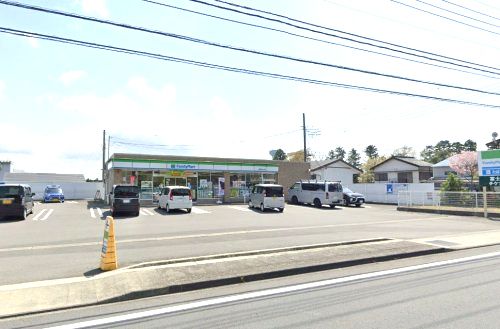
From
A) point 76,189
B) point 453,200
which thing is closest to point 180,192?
point 453,200

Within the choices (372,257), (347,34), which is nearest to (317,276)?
(372,257)

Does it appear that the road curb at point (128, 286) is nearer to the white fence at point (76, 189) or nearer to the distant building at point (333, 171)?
the distant building at point (333, 171)

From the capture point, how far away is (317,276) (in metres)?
8.52

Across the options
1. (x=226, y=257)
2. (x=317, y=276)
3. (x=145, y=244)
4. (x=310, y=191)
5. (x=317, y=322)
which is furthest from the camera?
(x=310, y=191)

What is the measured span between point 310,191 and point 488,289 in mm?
24201

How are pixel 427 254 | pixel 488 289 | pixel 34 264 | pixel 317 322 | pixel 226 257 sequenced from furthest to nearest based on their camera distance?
1. pixel 427 254
2. pixel 226 257
3. pixel 34 264
4. pixel 488 289
5. pixel 317 322

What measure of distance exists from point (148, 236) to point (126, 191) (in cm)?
876

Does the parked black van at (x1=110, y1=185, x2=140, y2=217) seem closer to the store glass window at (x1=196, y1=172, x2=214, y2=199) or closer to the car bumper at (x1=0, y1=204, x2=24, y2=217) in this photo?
the car bumper at (x1=0, y1=204, x2=24, y2=217)

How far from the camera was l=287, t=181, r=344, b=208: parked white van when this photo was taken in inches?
1164

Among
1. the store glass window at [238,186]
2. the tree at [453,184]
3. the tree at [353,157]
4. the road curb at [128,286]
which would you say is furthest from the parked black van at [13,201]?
the tree at [353,157]

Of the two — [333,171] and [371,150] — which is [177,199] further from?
[371,150]

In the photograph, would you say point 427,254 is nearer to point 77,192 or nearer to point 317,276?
point 317,276

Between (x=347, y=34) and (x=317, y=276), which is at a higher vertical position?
(x=347, y=34)

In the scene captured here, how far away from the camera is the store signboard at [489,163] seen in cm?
2217
